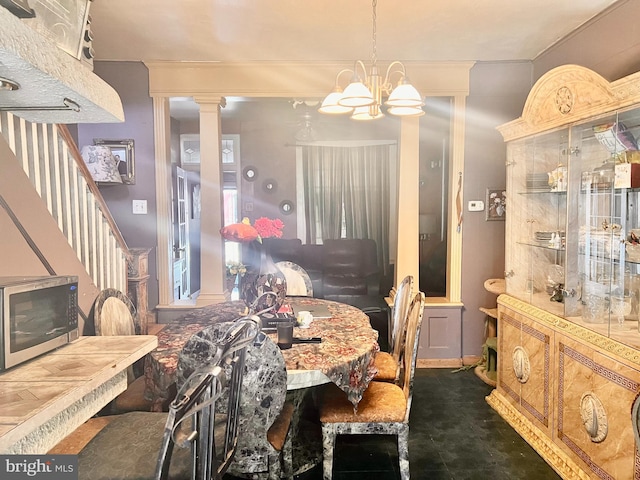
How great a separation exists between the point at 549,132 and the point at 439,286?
10.7 ft

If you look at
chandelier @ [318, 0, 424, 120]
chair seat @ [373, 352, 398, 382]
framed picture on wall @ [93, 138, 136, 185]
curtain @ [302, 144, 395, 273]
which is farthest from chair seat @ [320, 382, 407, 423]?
curtain @ [302, 144, 395, 273]

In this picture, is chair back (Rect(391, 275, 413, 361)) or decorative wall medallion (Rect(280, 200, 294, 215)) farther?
decorative wall medallion (Rect(280, 200, 294, 215))

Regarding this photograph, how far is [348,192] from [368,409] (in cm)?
534

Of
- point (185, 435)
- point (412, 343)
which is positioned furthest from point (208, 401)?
point (412, 343)

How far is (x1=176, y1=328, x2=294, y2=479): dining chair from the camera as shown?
1.57 m

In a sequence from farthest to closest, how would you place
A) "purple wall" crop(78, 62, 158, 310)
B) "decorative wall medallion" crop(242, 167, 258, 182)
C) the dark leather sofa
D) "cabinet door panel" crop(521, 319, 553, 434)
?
"decorative wall medallion" crop(242, 167, 258, 182) < the dark leather sofa < "purple wall" crop(78, 62, 158, 310) < "cabinet door panel" crop(521, 319, 553, 434)

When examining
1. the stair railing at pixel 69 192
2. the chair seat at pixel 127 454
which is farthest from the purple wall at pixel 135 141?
the chair seat at pixel 127 454

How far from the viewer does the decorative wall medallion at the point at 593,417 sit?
2.07 meters

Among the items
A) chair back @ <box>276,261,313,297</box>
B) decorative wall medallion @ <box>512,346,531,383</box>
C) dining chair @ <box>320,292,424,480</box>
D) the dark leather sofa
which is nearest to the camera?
dining chair @ <box>320,292,424,480</box>

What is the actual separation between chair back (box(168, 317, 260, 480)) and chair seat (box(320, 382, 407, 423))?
1.89 feet

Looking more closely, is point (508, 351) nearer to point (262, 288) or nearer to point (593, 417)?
point (593, 417)

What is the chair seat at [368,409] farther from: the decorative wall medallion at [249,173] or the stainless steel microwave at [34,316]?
the decorative wall medallion at [249,173]

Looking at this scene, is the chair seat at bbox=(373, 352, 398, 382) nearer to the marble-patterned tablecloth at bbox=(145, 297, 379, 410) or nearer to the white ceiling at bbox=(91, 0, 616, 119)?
the marble-patterned tablecloth at bbox=(145, 297, 379, 410)

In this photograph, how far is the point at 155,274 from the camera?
3.86 m
